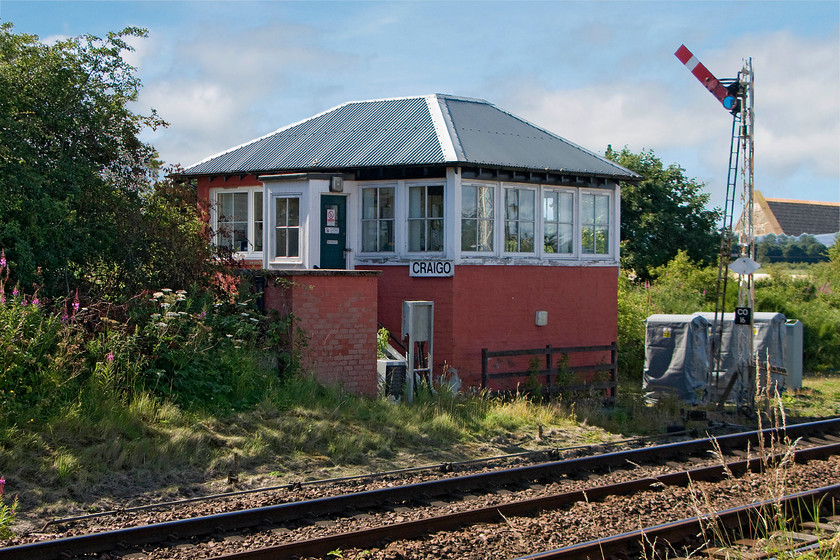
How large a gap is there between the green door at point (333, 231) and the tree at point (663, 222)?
2099cm

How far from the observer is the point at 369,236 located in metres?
16.7

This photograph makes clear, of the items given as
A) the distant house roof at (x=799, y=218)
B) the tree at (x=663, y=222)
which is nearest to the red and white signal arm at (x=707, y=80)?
the tree at (x=663, y=222)

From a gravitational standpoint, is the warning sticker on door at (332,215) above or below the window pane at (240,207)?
below

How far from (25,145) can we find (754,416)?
12589mm

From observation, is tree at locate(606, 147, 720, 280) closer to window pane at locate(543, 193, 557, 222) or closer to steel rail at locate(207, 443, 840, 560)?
window pane at locate(543, 193, 557, 222)

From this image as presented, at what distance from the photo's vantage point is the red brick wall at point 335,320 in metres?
12.4

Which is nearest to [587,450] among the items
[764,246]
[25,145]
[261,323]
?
[261,323]

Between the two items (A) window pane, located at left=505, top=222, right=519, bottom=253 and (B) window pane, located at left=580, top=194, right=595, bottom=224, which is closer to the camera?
(A) window pane, located at left=505, top=222, right=519, bottom=253

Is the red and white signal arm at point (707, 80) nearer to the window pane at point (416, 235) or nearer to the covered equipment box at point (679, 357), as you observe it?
the covered equipment box at point (679, 357)

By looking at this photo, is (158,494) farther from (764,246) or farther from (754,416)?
(764,246)

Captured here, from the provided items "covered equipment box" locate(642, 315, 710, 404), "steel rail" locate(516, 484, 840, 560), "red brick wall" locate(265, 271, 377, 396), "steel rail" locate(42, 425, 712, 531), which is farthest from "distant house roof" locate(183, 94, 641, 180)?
"steel rail" locate(516, 484, 840, 560)

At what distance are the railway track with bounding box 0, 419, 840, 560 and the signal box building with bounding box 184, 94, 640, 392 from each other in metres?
5.67

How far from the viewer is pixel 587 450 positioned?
11.5 meters

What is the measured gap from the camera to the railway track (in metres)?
6.44
